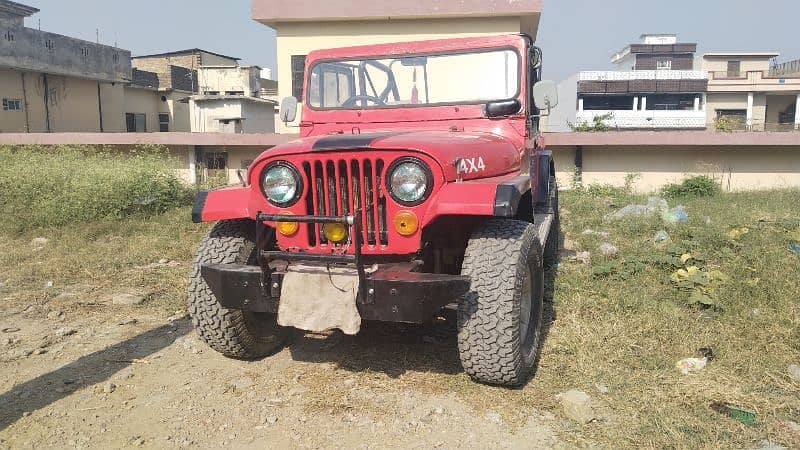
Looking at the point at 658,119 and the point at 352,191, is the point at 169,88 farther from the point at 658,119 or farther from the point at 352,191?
the point at 658,119

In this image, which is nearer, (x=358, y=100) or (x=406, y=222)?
(x=406, y=222)

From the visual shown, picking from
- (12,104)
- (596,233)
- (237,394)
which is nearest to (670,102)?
(596,233)

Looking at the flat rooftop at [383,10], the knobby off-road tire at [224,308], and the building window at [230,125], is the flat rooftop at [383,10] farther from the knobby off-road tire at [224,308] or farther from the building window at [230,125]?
the knobby off-road tire at [224,308]

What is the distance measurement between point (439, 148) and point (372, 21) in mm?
10283

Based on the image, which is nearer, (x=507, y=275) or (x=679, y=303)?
(x=507, y=275)

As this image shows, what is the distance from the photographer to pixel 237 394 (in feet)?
10.9

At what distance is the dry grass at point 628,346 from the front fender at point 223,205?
3.37ft

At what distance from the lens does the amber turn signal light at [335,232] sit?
127 inches

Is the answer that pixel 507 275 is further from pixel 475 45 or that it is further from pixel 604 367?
pixel 475 45

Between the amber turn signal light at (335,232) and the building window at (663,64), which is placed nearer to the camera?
the amber turn signal light at (335,232)

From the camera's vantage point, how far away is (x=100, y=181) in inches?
358

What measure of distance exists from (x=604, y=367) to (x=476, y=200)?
130 centimetres

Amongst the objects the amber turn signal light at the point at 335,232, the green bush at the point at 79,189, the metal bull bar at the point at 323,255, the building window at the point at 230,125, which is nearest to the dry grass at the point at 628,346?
the metal bull bar at the point at 323,255

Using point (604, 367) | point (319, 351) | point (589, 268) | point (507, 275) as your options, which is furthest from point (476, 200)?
point (589, 268)
